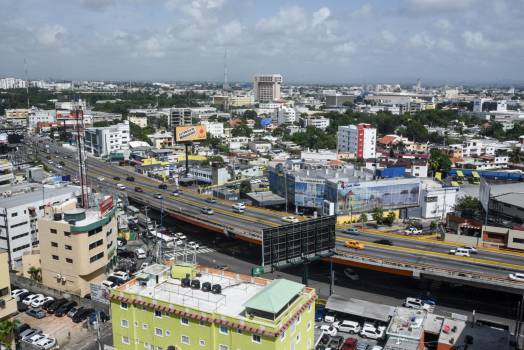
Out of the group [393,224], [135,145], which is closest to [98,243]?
[393,224]

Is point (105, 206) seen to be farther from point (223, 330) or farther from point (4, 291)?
Answer: point (223, 330)

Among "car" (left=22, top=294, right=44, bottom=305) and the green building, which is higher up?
the green building

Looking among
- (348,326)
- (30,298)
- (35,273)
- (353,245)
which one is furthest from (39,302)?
(353,245)

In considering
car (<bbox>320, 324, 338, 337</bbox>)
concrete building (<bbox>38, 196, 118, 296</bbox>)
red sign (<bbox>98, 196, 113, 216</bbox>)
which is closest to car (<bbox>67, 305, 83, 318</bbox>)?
concrete building (<bbox>38, 196, 118, 296</bbox>)

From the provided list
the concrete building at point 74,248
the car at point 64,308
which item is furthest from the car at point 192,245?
the car at point 64,308

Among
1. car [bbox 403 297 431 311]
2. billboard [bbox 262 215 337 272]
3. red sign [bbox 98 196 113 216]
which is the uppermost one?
red sign [bbox 98 196 113 216]

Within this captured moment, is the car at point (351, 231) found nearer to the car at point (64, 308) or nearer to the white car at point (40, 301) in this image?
the car at point (64, 308)

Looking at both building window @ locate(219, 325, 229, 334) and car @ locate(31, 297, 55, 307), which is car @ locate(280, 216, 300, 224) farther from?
building window @ locate(219, 325, 229, 334)
